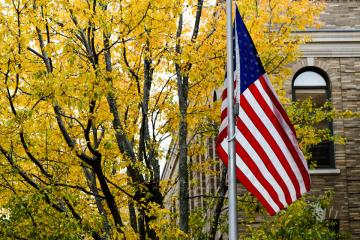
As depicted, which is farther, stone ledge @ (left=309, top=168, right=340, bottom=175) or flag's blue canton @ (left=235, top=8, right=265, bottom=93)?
stone ledge @ (left=309, top=168, right=340, bottom=175)

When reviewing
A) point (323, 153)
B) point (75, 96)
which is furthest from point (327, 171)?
point (75, 96)

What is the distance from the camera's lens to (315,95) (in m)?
21.6

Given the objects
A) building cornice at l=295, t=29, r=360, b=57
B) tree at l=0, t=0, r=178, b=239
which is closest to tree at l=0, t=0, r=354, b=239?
tree at l=0, t=0, r=178, b=239

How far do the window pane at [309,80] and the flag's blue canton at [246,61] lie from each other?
12.6 meters

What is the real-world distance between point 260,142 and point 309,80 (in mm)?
12985

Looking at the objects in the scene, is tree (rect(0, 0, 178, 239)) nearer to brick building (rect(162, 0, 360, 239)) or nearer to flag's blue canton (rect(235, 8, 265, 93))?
flag's blue canton (rect(235, 8, 265, 93))

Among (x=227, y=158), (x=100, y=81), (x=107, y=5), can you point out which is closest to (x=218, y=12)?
(x=107, y=5)

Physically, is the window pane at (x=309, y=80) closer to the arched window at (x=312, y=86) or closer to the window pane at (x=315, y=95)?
the arched window at (x=312, y=86)

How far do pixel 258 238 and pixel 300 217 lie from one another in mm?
1224

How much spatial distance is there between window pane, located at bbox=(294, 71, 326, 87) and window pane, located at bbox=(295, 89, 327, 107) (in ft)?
0.58

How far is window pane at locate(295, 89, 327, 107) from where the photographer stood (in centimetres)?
2148

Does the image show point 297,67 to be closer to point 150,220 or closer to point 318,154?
point 318,154

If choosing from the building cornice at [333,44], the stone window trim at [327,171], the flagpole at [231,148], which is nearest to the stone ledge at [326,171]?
the stone window trim at [327,171]

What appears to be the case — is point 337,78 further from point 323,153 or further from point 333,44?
point 323,153
